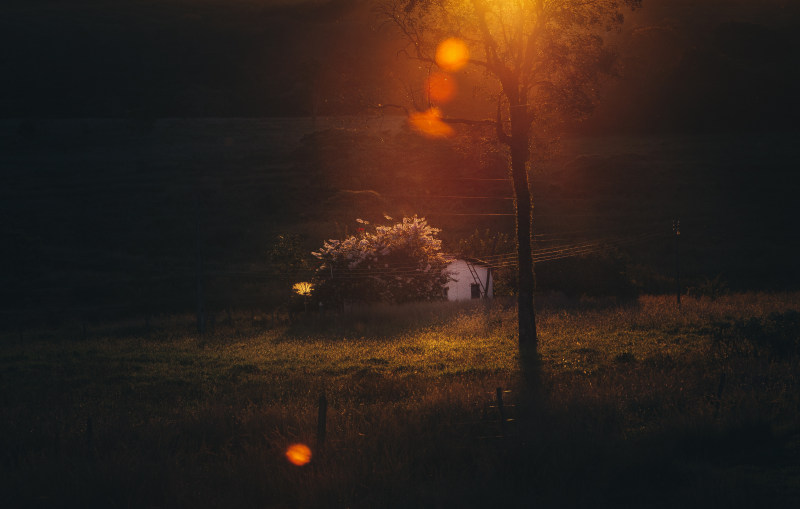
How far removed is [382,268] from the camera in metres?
38.3

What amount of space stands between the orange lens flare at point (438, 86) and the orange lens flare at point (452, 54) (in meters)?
0.42

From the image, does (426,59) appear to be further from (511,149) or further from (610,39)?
(610,39)

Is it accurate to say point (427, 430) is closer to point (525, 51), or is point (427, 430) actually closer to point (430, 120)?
point (430, 120)

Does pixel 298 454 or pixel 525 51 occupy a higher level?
pixel 525 51

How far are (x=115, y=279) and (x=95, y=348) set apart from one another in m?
29.1

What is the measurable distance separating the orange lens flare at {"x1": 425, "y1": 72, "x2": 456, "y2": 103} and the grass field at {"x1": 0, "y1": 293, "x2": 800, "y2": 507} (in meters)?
8.67

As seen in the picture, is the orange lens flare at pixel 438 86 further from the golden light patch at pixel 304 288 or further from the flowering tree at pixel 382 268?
the golden light patch at pixel 304 288

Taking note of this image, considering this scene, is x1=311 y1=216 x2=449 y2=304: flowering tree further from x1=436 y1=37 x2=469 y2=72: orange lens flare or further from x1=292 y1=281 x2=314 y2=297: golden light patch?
x1=436 y1=37 x2=469 y2=72: orange lens flare

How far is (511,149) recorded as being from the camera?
2288cm

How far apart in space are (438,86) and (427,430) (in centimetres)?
1451

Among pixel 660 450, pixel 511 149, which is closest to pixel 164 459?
pixel 660 450

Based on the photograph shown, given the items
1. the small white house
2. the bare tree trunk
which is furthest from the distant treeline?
the bare tree trunk

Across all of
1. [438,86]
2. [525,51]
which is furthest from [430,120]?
[525,51]

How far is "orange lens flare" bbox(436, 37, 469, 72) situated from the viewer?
22531mm
